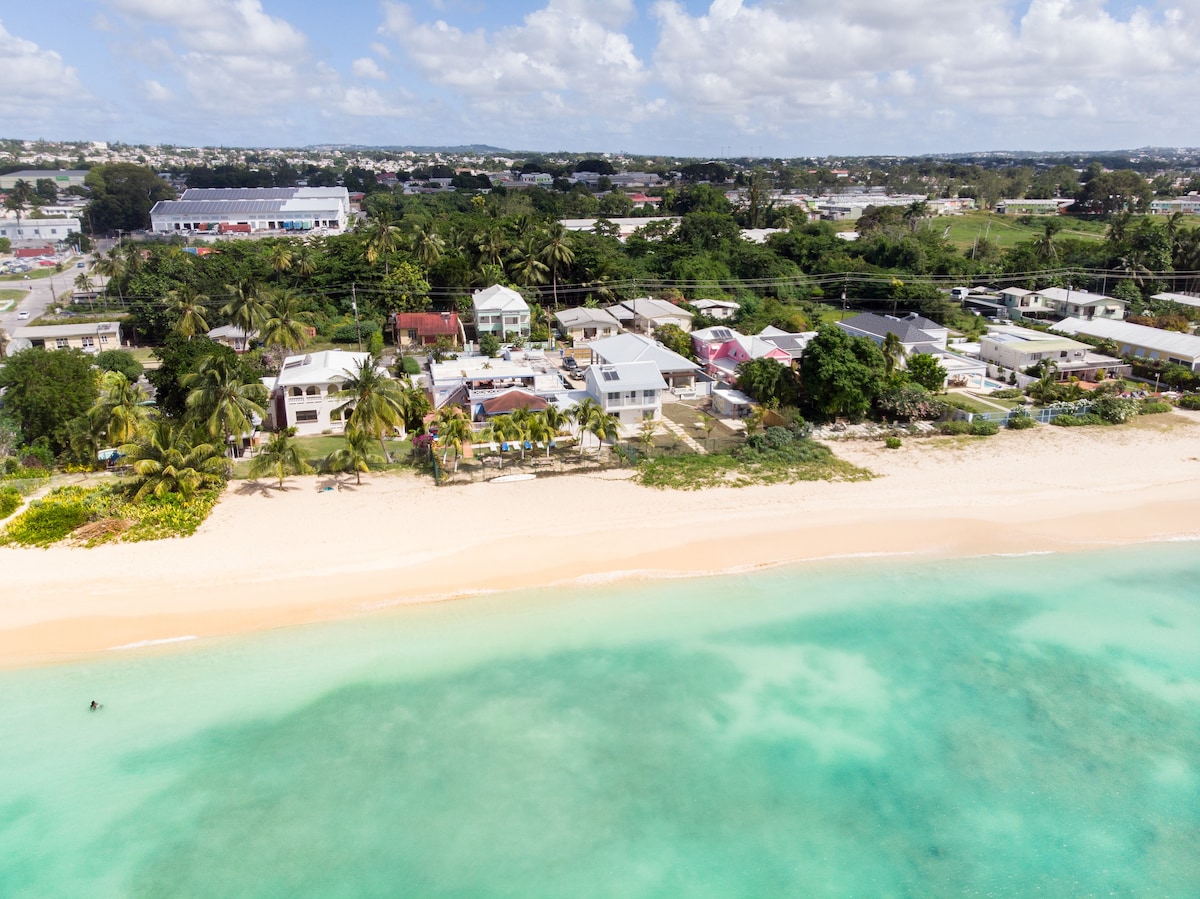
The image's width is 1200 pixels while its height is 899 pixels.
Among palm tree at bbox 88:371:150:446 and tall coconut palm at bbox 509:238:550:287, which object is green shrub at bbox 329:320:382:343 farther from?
palm tree at bbox 88:371:150:446

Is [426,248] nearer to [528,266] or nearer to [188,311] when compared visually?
[528,266]

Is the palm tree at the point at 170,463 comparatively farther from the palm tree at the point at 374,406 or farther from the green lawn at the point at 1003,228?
the green lawn at the point at 1003,228

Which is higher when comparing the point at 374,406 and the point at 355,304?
the point at 355,304

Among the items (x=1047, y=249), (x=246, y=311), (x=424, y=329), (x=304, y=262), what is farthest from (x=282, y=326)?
(x=1047, y=249)

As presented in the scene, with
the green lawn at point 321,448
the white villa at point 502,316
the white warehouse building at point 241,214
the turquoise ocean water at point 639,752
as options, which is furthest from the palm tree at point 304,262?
the turquoise ocean water at point 639,752

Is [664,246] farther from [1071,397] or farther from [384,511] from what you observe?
[384,511]

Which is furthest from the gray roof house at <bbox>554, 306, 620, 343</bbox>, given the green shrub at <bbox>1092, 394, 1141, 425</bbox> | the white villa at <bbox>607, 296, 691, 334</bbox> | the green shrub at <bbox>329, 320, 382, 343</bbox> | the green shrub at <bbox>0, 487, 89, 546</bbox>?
the green shrub at <bbox>0, 487, 89, 546</bbox>

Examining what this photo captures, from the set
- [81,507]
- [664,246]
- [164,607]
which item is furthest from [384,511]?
[664,246]
